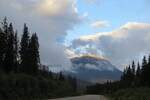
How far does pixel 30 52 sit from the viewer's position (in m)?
68.3

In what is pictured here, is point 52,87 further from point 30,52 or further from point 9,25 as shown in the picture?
point 9,25

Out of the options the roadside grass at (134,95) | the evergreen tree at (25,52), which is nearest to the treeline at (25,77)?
the evergreen tree at (25,52)

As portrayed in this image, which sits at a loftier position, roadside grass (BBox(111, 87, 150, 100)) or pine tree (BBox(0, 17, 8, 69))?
pine tree (BBox(0, 17, 8, 69))

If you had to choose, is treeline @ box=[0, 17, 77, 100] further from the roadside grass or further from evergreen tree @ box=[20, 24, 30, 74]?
the roadside grass

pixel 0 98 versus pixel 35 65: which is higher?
pixel 35 65

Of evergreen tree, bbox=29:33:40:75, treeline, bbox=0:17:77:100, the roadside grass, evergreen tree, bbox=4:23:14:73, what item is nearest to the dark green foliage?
the roadside grass

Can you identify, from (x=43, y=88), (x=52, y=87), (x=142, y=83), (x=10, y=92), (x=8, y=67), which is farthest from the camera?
(x=142, y=83)

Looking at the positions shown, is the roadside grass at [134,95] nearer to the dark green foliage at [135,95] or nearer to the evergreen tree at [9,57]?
the dark green foliage at [135,95]

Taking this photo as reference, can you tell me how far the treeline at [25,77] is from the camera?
27.5 metres

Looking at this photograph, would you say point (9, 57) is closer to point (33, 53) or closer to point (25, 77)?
point (33, 53)

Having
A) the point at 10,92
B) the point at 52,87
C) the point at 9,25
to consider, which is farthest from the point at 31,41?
the point at 10,92

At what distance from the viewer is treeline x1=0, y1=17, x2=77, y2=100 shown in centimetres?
2753

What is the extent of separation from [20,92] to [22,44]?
42.0 meters

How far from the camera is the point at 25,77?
3325 centimetres
